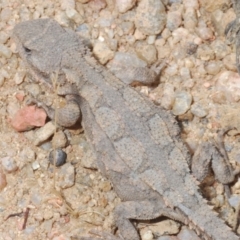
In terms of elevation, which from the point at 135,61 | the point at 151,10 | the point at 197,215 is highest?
the point at 151,10

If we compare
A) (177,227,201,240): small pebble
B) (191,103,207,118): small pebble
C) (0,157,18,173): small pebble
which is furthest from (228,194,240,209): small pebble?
(0,157,18,173): small pebble

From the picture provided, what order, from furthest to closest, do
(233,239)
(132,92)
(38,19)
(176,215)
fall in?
(38,19) < (132,92) < (176,215) < (233,239)

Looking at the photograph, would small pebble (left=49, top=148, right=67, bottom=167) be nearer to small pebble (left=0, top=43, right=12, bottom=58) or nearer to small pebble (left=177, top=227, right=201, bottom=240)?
small pebble (left=0, top=43, right=12, bottom=58)

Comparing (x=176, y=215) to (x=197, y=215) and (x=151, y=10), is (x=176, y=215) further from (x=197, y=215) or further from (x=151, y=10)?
(x=151, y=10)

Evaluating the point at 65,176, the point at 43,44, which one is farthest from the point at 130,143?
the point at 43,44

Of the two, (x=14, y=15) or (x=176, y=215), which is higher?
(x=14, y=15)

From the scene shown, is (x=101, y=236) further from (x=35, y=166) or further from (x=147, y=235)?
(x=35, y=166)

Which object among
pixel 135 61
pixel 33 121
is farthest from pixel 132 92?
pixel 33 121
